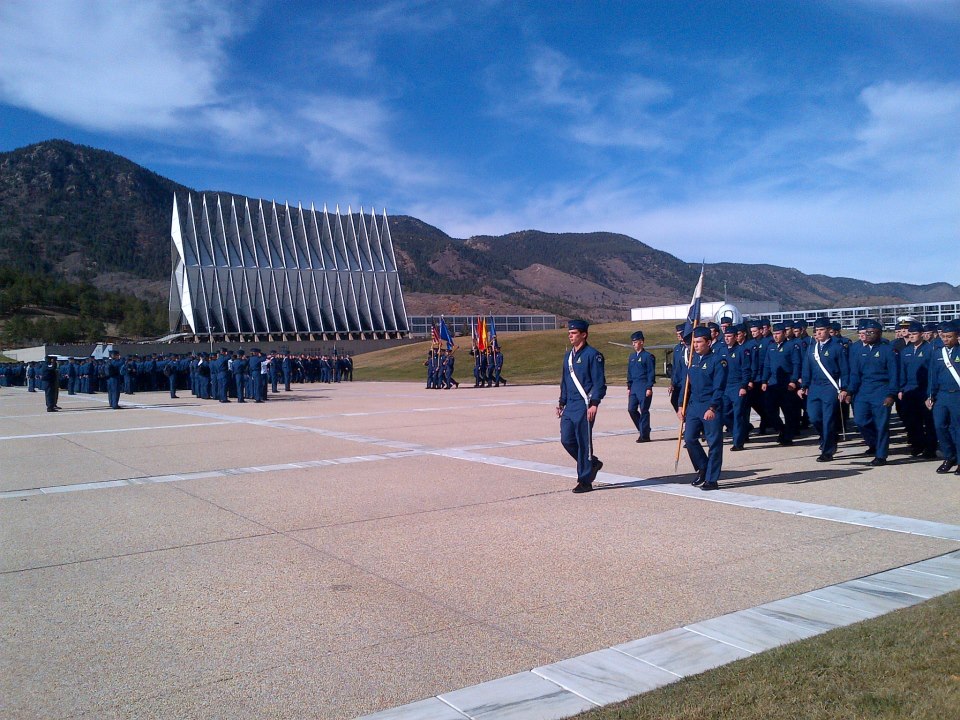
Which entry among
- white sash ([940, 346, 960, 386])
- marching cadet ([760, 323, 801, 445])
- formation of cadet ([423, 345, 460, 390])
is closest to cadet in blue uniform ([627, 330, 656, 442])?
marching cadet ([760, 323, 801, 445])

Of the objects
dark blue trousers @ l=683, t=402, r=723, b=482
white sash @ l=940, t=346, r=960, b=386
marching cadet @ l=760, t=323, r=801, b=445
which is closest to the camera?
dark blue trousers @ l=683, t=402, r=723, b=482

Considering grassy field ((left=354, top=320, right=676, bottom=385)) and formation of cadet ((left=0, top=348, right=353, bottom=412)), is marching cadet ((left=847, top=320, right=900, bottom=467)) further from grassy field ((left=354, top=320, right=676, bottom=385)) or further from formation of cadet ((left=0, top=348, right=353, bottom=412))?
grassy field ((left=354, top=320, right=676, bottom=385))

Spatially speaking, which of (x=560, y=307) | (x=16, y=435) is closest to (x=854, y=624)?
(x=16, y=435)

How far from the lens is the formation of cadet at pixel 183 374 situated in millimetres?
26531

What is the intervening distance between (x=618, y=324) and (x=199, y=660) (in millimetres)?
60736

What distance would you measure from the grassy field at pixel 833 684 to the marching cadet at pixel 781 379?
28.8 feet

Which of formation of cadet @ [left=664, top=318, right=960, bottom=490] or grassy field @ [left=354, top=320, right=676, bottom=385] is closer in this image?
formation of cadet @ [left=664, top=318, right=960, bottom=490]

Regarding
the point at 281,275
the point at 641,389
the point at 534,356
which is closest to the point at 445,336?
the point at 534,356

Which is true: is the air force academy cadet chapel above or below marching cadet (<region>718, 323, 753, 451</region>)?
above

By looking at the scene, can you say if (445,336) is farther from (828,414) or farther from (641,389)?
(828,414)

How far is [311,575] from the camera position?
5.84 metres

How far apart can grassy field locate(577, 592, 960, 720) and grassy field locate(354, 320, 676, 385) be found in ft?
105

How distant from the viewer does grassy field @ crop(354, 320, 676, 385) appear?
44.2 metres

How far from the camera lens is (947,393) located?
930cm
